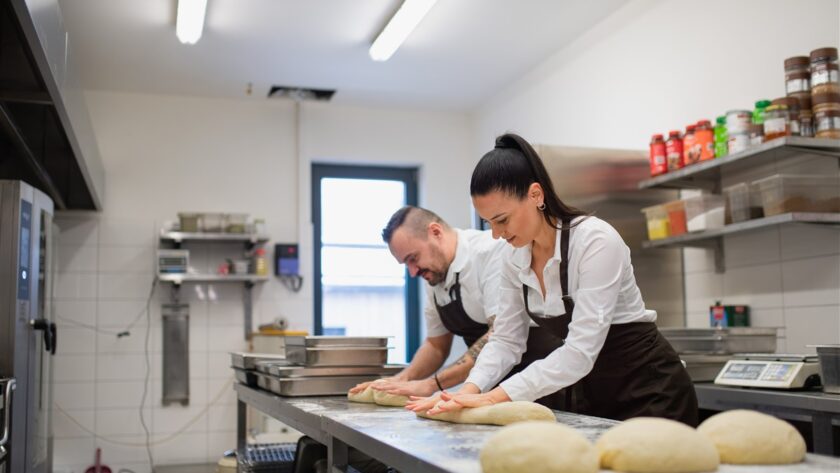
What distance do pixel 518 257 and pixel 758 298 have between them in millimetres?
2103

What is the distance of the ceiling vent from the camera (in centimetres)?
629

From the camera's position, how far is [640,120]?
479cm

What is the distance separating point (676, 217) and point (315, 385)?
202 cm

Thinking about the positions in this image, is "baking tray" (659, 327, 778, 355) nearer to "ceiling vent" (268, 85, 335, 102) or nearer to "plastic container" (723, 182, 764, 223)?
"plastic container" (723, 182, 764, 223)

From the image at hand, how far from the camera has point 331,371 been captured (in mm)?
2832

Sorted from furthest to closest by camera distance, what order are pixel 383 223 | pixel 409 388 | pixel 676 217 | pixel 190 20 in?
pixel 383 223, pixel 190 20, pixel 676 217, pixel 409 388

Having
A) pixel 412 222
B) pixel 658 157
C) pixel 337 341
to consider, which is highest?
pixel 658 157

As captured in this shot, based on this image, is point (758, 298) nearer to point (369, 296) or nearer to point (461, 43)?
point (461, 43)

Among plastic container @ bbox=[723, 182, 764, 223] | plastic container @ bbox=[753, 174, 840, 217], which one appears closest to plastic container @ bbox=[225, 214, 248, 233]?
plastic container @ bbox=[723, 182, 764, 223]

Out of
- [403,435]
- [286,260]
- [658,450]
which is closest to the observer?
[658,450]

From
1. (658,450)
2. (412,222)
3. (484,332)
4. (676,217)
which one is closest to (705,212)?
(676,217)

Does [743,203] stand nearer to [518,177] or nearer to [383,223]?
[518,177]

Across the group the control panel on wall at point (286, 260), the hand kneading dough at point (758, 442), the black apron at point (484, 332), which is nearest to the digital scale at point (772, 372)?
the black apron at point (484, 332)

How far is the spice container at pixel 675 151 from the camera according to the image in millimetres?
3969
